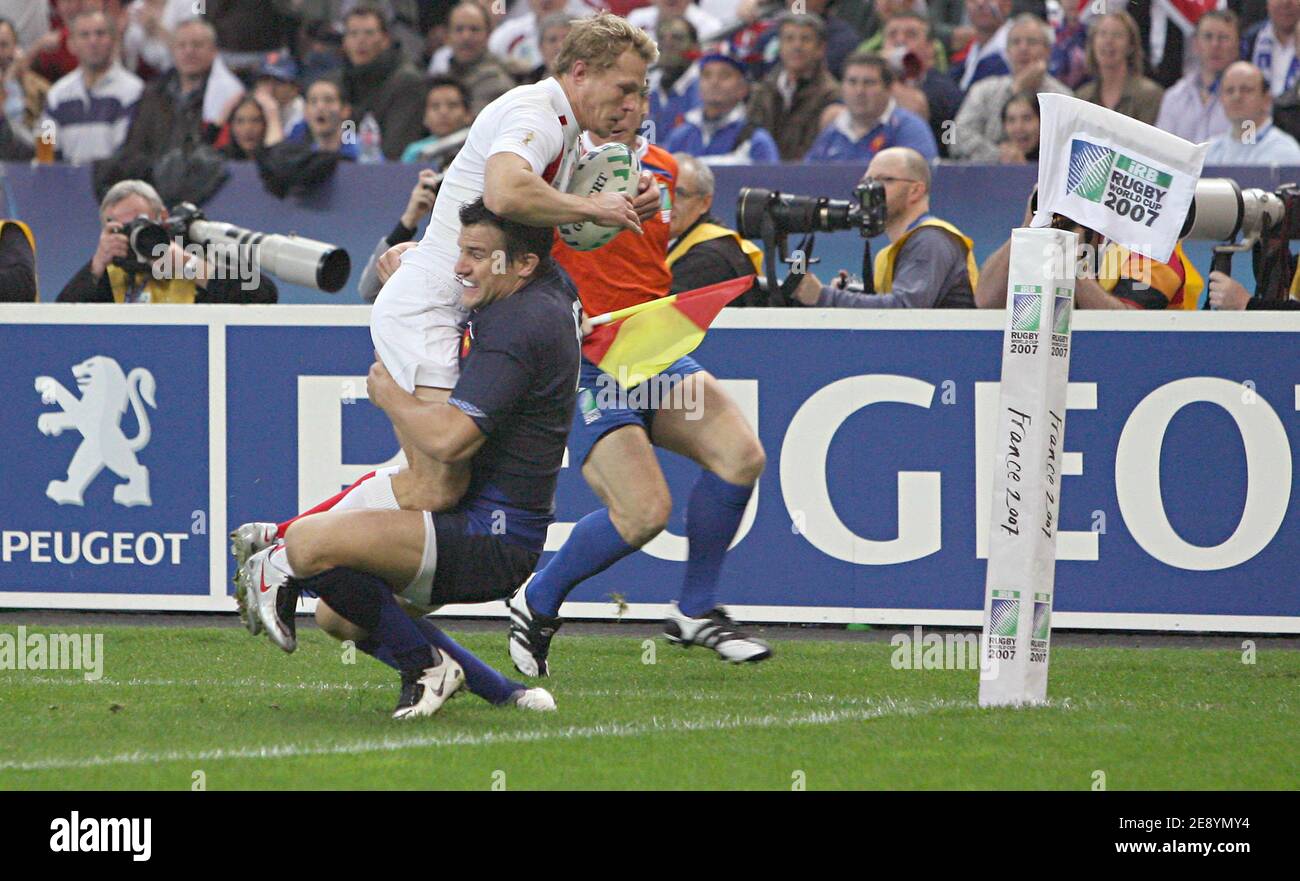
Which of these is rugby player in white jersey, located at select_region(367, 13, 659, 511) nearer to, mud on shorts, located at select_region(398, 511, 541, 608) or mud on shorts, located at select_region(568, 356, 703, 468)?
mud on shorts, located at select_region(398, 511, 541, 608)

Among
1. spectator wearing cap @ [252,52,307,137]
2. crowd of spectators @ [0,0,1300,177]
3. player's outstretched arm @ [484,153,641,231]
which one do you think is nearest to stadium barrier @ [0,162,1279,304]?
crowd of spectators @ [0,0,1300,177]

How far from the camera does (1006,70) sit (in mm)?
11828

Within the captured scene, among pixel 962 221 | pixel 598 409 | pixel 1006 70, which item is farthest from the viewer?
pixel 1006 70

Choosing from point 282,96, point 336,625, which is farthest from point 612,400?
point 282,96

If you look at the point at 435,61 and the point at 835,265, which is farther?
the point at 435,61

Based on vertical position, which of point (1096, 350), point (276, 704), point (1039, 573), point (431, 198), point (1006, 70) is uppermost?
point (1006, 70)

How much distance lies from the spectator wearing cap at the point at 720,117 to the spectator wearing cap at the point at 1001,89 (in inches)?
45.5

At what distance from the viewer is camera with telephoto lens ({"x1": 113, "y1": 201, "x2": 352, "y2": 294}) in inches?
332

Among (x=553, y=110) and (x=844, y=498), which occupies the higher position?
(x=553, y=110)

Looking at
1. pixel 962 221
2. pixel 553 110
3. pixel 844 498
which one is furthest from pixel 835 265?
pixel 553 110

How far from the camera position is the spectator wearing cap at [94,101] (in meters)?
13.4

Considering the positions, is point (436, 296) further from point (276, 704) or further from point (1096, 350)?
point (1096, 350)

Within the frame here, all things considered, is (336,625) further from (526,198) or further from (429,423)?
(526,198)

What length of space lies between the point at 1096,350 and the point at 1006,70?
430 cm
